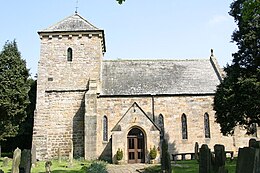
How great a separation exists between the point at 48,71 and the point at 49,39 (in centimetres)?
345

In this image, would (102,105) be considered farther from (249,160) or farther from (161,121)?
(249,160)

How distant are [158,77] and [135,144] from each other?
28.3 feet

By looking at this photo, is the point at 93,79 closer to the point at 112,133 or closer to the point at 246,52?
the point at 112,133

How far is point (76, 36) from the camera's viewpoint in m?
30.9

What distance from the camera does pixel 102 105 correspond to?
29.4 metres

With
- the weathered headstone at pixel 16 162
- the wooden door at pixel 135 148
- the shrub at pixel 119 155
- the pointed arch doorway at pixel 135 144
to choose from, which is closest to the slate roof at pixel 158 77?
the pointed arch doorway at pixel 135 144

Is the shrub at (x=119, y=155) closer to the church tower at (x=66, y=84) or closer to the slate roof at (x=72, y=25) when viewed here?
the church tower at (x=66, y=84)

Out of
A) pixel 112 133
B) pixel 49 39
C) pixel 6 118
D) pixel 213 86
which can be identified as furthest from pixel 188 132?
pixel 6 118

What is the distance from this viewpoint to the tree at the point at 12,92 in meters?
31.3

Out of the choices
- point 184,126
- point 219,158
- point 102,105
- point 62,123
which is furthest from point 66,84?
point 219,158

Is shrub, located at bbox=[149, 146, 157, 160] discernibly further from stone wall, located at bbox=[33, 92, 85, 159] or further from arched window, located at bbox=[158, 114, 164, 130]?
stone wall, located at bbox=[33, 92, 85, 159]

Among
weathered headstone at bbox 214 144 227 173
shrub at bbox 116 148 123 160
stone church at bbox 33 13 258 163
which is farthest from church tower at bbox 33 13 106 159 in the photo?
weathered headstone at bbox 214 144 227 173

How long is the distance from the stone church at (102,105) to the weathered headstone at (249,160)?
69.4 ft

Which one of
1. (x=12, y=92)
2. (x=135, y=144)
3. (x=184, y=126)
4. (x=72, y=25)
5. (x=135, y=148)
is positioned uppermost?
(x=72, y=25)
